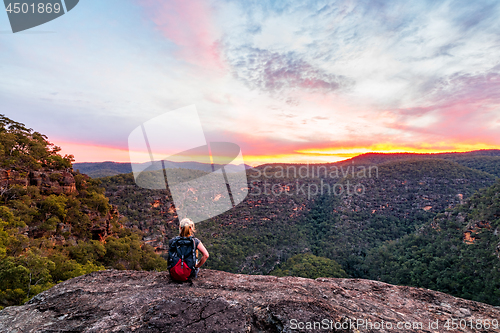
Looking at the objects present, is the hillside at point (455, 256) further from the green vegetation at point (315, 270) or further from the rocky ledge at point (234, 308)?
the rocky ledge at point (234, 308)

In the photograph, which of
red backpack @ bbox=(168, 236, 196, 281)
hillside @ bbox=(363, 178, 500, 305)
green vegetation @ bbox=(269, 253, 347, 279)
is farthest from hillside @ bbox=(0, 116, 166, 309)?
hillside @ bbox=(363, 178, 500, 305)

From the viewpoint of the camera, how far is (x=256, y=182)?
4011 inches

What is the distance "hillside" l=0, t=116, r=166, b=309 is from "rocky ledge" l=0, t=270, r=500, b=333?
853cm

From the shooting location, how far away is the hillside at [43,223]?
9.32m

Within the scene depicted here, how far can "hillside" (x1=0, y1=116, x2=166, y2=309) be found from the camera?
30.6ft

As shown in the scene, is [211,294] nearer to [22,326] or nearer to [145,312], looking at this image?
[145,312]

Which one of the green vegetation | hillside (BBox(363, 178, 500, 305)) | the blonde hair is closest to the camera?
the blonde hair

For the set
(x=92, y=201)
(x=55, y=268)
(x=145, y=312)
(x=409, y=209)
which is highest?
(x=145, y=312)

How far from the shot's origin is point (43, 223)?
630 inches

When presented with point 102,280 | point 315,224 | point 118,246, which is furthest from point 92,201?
point 315,224

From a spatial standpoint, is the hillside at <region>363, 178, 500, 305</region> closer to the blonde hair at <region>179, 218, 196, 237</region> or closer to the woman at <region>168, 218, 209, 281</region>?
the woman at <region>168, 218, 209, 281</region>

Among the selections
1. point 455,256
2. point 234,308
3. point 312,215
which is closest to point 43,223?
point 234,308

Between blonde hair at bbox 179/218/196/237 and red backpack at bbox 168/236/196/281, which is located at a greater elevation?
blonde hair at bbox 179/218/196/237

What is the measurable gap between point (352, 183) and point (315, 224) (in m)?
32.8
